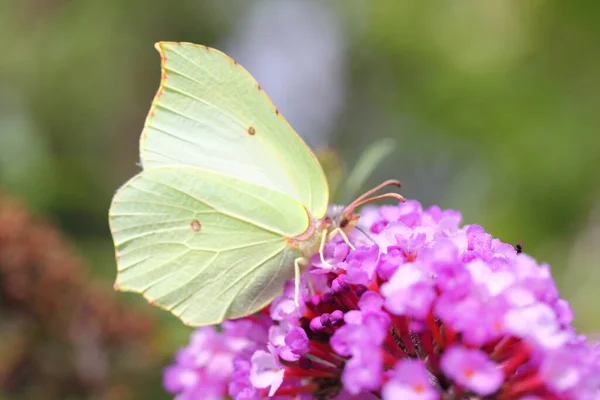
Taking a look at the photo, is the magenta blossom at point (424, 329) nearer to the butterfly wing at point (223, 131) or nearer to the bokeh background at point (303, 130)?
the butterfly wing at point (223, 131)

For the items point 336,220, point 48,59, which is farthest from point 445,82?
point 48,59

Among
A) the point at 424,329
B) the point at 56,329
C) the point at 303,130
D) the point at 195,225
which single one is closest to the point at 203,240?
the point at 195,225

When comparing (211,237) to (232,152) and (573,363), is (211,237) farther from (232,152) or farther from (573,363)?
(573,363)

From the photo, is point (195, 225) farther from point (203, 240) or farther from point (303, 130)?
point (303, 130)

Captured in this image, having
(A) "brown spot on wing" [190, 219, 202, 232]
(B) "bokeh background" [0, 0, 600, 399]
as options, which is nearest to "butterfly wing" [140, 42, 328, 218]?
(A) "brown spot on wing" [190, 219, 202, 232]

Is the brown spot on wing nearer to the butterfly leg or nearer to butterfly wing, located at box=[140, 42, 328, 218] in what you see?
butterfly wing, located at box=[140, 42, 328, 218]

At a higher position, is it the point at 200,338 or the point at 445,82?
the point at 445,82

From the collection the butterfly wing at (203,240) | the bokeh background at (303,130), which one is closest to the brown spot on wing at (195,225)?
the butterfly wing at (203,240)
